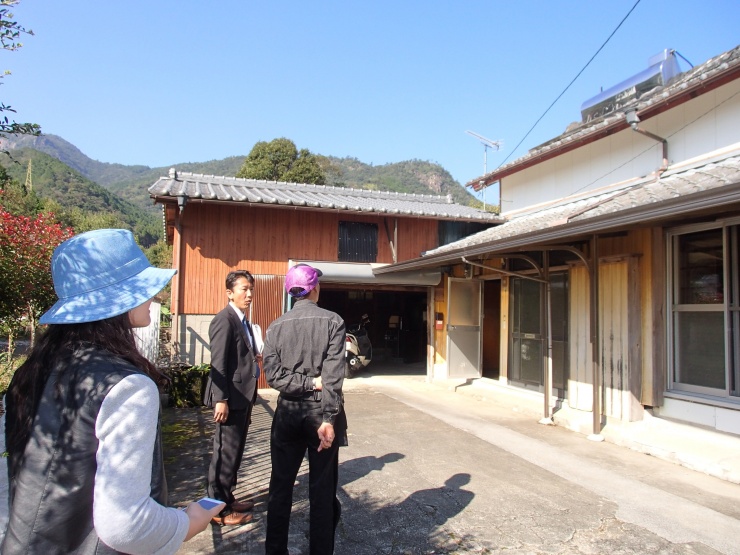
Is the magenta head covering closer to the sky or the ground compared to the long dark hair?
closer to the sky

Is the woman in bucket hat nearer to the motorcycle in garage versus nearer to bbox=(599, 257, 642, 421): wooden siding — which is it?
bbox=(599, 257, 642, 421): wooden siding

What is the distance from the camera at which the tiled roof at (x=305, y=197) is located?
8836mm

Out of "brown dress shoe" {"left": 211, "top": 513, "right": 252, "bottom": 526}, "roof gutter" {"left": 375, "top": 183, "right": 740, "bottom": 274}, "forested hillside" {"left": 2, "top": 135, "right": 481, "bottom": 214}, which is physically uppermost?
"forested hillside" {"left": 2, "top": 135, "right": 481, "bottom": 214}

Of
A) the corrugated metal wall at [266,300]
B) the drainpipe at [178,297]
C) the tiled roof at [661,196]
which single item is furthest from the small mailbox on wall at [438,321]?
the drainpipe at [178,297]

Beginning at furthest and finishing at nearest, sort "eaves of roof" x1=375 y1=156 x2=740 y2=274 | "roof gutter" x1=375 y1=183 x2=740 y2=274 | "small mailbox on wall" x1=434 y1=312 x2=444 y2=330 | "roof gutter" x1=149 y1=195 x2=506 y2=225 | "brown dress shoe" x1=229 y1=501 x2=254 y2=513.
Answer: "small mailbox on wall" x1=434 y1=312 x2=444 y2=330
"roof gutter" x1=149 y1=195 x2=506 y2=225
"eaves of roof" x1=375 y1=156 x2=740 y2=274
"roof gutter" x1=375 y1=183 x2=740 y2=274
"brown dress shoe" x1=229 y1=501 x2=254 y2=513

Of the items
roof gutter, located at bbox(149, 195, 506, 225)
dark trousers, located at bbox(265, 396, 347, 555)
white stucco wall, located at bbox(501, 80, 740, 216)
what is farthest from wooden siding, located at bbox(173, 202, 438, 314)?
Result: dark trousers, located at bbox(265, 396, 347, 555)

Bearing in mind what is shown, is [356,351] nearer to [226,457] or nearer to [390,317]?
[390,317]

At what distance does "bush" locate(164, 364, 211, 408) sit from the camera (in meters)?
7.37

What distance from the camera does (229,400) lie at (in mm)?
3336

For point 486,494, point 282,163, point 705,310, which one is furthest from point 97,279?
point 282,163

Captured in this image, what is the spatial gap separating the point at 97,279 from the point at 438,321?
9.64 m

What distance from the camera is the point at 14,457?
1.20 meters

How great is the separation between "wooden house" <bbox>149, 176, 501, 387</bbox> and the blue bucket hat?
7210 millimetres

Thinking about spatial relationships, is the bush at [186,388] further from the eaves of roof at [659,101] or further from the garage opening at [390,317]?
the garage opening at [390,317]
